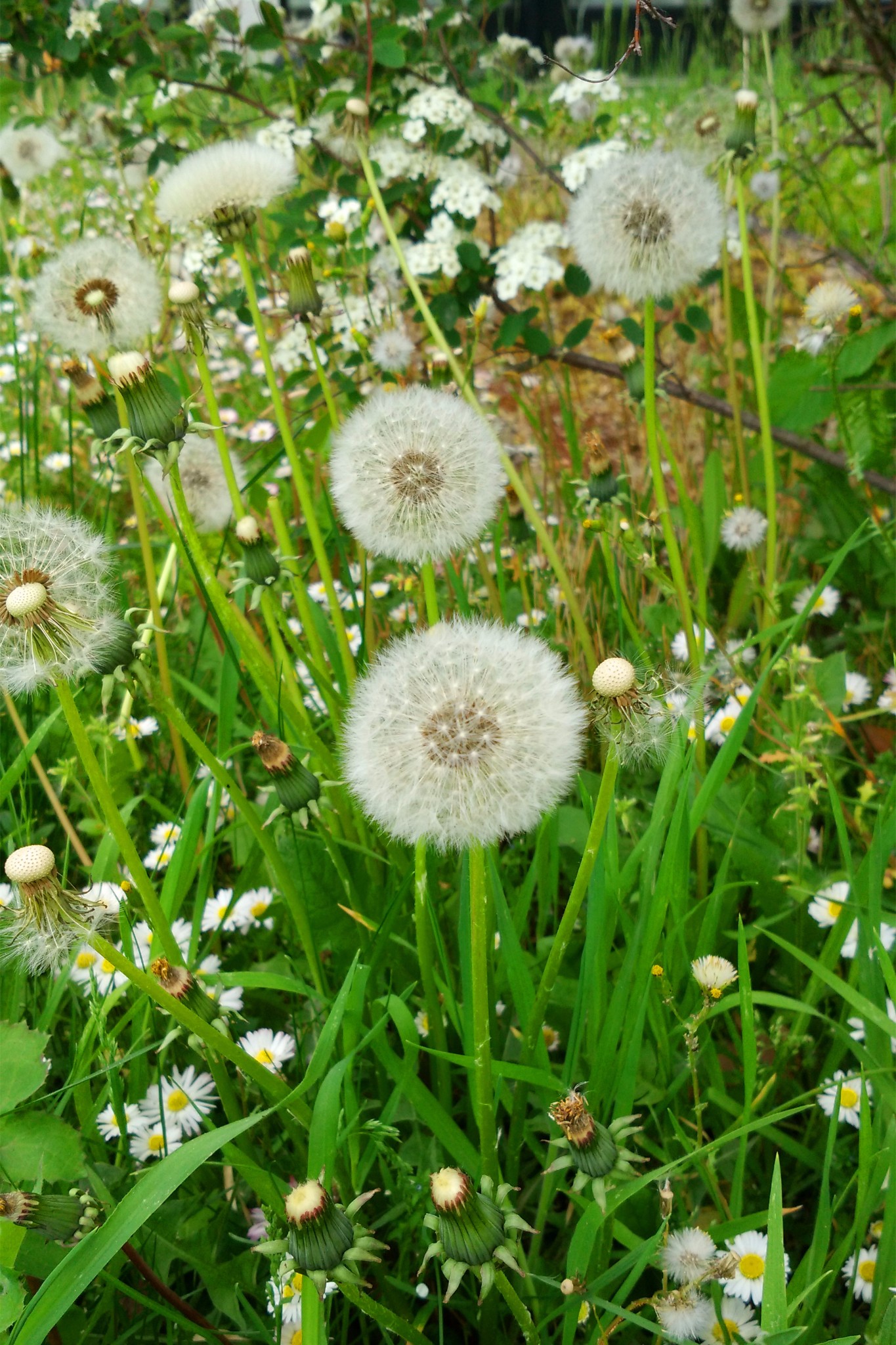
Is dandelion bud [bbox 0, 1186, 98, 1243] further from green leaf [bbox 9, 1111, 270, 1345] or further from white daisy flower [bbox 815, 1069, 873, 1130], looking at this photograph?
white daisy flower [bbox 815, 1069, 873, 1130]

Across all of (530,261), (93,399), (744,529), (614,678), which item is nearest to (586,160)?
(530,261)

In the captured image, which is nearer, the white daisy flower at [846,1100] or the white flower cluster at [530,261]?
the white daisy flower at [846,1100]

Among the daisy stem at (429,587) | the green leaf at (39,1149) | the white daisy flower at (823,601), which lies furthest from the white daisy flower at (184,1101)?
the white daisy flower at (823,601)

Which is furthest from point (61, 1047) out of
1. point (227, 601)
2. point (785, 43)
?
point (785, 43)

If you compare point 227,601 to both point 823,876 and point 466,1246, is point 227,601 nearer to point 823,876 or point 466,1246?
point 466,1246

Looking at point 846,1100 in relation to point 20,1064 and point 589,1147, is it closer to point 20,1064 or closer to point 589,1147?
point 589,1147

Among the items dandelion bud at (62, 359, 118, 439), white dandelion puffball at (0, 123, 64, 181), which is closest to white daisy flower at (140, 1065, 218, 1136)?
dandelion bud at (62, 359, 118, 439)

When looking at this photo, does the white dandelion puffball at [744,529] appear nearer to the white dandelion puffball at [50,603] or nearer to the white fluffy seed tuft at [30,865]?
the white dandelion puffball at [50,603]
